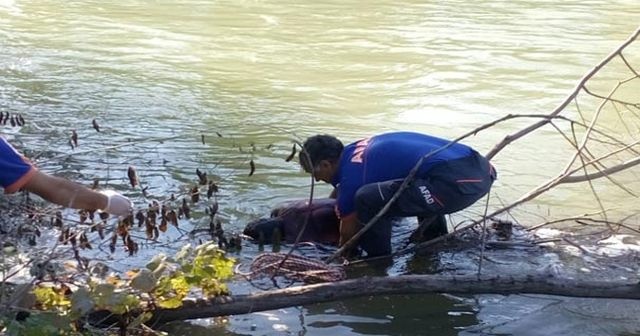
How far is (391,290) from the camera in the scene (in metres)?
5.78

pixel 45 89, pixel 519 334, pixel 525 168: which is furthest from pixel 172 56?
pixel 519 334

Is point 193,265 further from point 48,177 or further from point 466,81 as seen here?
point 466,81

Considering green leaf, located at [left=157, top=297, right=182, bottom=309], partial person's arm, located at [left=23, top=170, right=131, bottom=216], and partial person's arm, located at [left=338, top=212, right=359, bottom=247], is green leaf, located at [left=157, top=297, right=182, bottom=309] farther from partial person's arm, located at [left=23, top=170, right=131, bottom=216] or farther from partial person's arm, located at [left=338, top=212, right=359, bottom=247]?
partial person's arm, located at [left=338, top=212, right=359, bottom=247]

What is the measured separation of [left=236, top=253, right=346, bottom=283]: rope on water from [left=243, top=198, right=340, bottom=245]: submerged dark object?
0.73m

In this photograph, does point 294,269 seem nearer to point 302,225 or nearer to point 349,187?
point 349,187

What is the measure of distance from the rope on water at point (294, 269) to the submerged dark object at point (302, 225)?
730 mm

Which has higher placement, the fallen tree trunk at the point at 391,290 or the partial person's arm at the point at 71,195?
the partial person's arm at the point at 71,195

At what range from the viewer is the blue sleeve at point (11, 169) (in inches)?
188

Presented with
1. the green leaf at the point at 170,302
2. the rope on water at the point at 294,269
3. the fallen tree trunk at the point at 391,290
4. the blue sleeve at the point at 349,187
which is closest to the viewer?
the green leaf at the point at 170,302

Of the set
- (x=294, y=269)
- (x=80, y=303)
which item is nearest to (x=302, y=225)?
(x=294, y=269)

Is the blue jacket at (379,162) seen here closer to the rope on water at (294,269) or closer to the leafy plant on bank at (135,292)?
the rope on water at (294,269)

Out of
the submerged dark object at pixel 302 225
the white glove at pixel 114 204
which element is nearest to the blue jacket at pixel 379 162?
the submerged dark object at pixel 302 225

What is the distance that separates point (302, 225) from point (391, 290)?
6.03ft

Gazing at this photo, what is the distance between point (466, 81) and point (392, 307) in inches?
306
